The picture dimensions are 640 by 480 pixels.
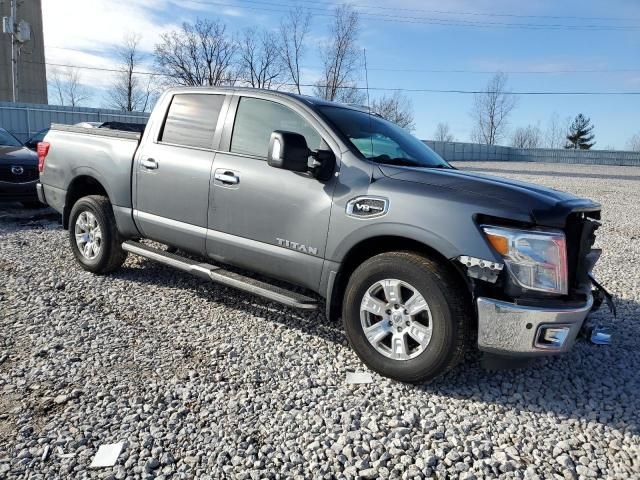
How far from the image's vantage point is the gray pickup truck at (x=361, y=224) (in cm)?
301

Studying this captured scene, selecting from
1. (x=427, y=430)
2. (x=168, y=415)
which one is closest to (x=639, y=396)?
(x=427, y=430)

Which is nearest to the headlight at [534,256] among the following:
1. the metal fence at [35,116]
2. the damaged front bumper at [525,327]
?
the damaged front bumper at [525,327]

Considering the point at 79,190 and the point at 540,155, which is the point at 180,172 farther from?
the point at 540,155

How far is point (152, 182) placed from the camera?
15.4 feet

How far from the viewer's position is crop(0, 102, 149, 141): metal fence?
69.9ft

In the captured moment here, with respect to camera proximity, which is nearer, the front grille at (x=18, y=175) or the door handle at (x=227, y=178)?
the door handle at (x=227, y=178)

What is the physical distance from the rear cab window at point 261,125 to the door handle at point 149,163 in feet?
2.95

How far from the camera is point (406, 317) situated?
331 centimetres

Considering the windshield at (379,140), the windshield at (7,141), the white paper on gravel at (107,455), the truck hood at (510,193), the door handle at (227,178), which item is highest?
the windshield at (379,140)

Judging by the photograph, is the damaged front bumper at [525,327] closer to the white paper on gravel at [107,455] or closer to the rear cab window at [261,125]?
the rear cab window at [261,125]

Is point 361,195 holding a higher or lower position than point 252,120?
lower

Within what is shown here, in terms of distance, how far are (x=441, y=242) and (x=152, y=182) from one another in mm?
2847

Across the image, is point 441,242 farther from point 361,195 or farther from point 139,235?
point 139,235

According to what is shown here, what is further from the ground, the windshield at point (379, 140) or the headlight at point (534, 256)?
the windshield at point (379, 140)
